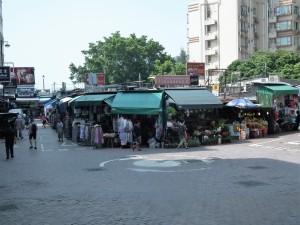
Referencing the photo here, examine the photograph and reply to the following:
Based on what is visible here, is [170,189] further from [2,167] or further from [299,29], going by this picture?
[299,29]

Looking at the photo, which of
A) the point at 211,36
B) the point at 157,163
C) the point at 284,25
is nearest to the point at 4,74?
the point at 157,163

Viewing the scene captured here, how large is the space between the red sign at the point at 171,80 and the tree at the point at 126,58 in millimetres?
40869

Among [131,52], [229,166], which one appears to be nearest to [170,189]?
[229,166]

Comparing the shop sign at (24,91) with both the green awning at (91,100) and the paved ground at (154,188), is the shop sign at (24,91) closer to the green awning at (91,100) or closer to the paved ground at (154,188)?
the green awning at (91,100)

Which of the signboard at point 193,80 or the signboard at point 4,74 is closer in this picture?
the signboard at point 193,80

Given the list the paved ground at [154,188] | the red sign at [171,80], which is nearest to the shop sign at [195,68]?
the red sign at [171,80]

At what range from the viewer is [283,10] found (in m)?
74.4

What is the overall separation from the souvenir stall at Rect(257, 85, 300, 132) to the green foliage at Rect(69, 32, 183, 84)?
38265mm

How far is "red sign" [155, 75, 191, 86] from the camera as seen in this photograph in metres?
30.9

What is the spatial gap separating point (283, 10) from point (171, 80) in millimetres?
51488

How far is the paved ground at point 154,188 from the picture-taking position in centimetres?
871

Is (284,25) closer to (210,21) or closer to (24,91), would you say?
(210,21)

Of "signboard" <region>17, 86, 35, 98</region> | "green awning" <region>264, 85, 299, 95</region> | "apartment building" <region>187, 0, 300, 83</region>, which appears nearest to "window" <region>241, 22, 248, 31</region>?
"apartment building" <region>187, 0, 300, 83</region>

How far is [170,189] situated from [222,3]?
213ft
